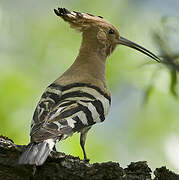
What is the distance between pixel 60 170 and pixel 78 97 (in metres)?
1.18

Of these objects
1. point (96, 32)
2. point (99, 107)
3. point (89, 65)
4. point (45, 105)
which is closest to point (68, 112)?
point (45, 105)

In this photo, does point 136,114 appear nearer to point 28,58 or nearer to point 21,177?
point 28,58

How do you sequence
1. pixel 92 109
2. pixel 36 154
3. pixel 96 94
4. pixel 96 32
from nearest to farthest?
1. pixel 36 154
2. pixel 92 109
3. pixel 96 94
4. pixel 96 32

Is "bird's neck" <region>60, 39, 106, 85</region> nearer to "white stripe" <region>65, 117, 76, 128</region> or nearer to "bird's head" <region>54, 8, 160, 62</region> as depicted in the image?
"bird's head" <region>54, 8, 160, 62</region>

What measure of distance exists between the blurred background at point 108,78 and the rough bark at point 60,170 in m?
2.21

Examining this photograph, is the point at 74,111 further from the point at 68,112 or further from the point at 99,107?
the point at 99,107

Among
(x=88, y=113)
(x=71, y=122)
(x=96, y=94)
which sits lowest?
(x=71, y=122)

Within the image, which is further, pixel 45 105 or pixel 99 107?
pixel 99 107

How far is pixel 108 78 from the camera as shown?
6602 millimetres

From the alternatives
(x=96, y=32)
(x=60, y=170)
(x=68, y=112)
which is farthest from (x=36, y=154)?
(x=96, y=32)

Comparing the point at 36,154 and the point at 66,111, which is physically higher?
the point at 66,111

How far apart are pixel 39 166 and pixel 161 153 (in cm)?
326

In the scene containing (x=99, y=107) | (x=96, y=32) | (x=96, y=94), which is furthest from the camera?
(x=96, y=32)

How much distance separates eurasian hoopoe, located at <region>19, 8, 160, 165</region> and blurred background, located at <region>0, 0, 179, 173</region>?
1.86 ft
